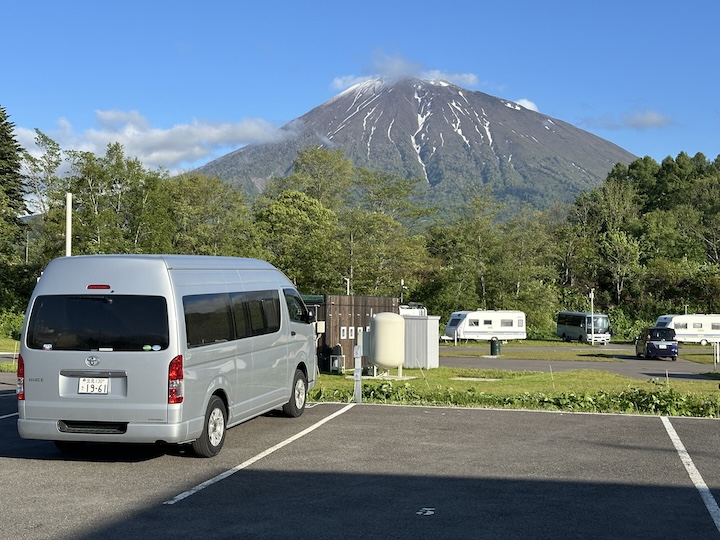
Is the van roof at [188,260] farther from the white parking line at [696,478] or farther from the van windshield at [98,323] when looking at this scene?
the white parking line at [696,478]

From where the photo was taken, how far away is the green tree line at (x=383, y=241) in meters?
61.5

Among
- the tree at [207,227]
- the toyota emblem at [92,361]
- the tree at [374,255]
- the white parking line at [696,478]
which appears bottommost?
the white parking line at [696,478]

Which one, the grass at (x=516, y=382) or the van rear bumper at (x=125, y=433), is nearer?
the van rear bumper at (x=125, y=433)

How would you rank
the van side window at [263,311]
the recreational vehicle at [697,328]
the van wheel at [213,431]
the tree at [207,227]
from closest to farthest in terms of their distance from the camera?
the van wheel at [213,431] < the van side window at [263,311] < the recreational vehicle at [697,328] < the tree at [207,227]

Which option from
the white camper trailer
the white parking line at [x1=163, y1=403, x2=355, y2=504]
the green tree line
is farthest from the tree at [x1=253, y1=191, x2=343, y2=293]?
the white parking line at [x1=163, y1=403, x2=355, y2=504]

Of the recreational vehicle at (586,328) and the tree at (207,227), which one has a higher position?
the tree at (207,227)

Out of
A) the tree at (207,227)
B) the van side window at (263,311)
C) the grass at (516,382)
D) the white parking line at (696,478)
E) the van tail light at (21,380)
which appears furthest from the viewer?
the tree at (207,227)

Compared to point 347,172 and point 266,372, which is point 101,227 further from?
point 266,372

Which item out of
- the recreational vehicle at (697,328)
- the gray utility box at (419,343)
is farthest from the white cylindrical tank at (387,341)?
the recreational vehicle at (697,328)

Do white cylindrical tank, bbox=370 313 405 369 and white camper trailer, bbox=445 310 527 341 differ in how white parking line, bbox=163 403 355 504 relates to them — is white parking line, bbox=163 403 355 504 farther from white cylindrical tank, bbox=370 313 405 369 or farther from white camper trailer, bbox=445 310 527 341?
white camper trailer, bbox=445 310 527 341

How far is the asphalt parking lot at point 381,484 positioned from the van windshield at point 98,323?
4.39 ft

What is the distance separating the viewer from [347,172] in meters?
103

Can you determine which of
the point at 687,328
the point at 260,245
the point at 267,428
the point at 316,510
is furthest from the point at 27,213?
the point at 316,510

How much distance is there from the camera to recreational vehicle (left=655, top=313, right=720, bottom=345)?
61094 mm
